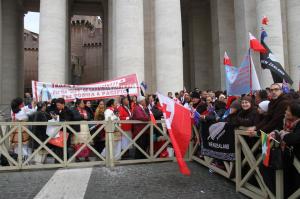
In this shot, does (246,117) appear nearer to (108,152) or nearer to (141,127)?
(141,127)

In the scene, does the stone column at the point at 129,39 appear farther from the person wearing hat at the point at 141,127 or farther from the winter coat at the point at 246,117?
the winter coat at the point at 246,117

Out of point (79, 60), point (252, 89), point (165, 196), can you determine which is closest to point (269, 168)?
point (165, 196)

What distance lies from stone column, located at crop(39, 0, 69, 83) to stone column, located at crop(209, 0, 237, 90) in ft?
38.2

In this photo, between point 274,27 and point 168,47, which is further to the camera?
point 274,27

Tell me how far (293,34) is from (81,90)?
1653cm

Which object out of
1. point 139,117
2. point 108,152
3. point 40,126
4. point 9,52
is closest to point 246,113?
point 139,117

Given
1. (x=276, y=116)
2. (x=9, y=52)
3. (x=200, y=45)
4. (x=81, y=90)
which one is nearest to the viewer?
(x=276, y=116)

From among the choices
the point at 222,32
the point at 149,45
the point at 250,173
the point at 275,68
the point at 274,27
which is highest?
the point at 222,32

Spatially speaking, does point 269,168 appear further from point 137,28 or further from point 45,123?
point 137,28

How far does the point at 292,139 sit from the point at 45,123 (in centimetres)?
658

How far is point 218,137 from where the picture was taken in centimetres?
755

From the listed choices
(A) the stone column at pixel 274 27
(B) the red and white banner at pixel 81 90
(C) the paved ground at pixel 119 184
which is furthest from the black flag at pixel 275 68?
(A) the stone column at pixel 274 27

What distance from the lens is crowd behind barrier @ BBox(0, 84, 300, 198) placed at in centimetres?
548

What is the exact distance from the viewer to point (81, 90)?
11438 mm
